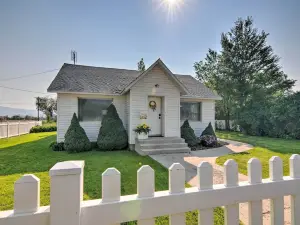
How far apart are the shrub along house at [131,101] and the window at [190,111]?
923 millimetres

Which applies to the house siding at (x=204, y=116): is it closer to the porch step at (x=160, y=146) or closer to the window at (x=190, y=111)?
the window at (x=190, y=111)

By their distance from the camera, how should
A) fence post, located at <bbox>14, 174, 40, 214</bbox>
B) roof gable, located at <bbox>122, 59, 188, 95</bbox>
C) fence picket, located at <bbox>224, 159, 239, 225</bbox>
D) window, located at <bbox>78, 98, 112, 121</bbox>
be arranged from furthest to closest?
window, located at <bbox>78, 98, 112, 121</bbox> < roof gable, located at <bbox>122, 59, 188, 95</bbox> < fence picket, located at <bbox>224, 159, 239, 225</bbox> < fence post, located at <bbox>14, 174, 40, 214</bbox>

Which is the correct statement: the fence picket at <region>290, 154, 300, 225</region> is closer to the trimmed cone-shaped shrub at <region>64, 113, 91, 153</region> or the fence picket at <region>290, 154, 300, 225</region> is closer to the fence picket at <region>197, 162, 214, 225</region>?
the fence picket at <region>197, 162, 214, 225</region>

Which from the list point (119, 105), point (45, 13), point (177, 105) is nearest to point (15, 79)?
point (45, 13)

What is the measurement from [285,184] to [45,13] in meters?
10.9

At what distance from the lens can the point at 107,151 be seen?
8281mm

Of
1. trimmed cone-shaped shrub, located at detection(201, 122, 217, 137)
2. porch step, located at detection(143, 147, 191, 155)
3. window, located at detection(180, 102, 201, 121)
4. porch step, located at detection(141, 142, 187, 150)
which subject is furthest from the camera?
window, located at detection(180, 102, 201, 121)

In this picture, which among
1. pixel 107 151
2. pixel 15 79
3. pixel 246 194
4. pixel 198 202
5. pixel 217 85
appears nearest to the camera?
pixel 198 202

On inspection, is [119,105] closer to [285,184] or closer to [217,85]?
[285,184]

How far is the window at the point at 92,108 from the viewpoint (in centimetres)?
922

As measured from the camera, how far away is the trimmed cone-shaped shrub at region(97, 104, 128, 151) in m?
8.42

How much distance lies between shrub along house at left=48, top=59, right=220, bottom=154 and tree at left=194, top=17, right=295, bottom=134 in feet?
36.2

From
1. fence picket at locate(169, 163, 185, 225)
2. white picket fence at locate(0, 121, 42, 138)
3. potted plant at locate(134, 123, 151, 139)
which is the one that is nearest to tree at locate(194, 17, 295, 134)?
potted plant at locate(134, 123, 151, 139)

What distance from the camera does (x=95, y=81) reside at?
33.1ft
